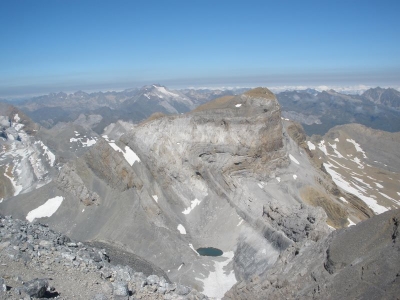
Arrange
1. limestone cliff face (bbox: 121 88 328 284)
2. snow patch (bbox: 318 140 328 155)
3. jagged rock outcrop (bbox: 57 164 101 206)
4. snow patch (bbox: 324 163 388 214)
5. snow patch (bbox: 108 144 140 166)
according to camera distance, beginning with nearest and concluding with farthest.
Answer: limestone cliff face (bbox: 121 88 328 284)
jagged rock outcrop (bbox: 57 164 101 206)
snow patch (bbox: 108 144 140 166)
snow patch (bbox: 324 163 388 214)
snow patch (bbox: 318 140 328 155)

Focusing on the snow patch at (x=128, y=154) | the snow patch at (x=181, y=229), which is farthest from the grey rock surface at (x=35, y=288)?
the snow patch at (x=128, y=154)

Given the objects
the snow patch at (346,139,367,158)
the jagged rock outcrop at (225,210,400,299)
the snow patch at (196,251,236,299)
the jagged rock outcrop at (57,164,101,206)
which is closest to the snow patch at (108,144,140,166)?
the jagged rock outcrop at (57,164,101,206)

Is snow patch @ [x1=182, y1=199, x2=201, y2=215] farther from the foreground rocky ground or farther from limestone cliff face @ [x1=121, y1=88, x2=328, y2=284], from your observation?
the foreground rocky ground

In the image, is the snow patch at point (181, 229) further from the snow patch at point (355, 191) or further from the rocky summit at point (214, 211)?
the snow patch at point (355, 191)

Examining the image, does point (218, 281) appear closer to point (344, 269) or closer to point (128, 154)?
point (344, 269)

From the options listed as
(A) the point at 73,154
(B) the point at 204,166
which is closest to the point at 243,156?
(B) the point at 204,166

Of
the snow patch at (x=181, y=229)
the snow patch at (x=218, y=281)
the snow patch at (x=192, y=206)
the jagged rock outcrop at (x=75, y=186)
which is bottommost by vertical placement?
the snow patch at (x=218, y=281)
